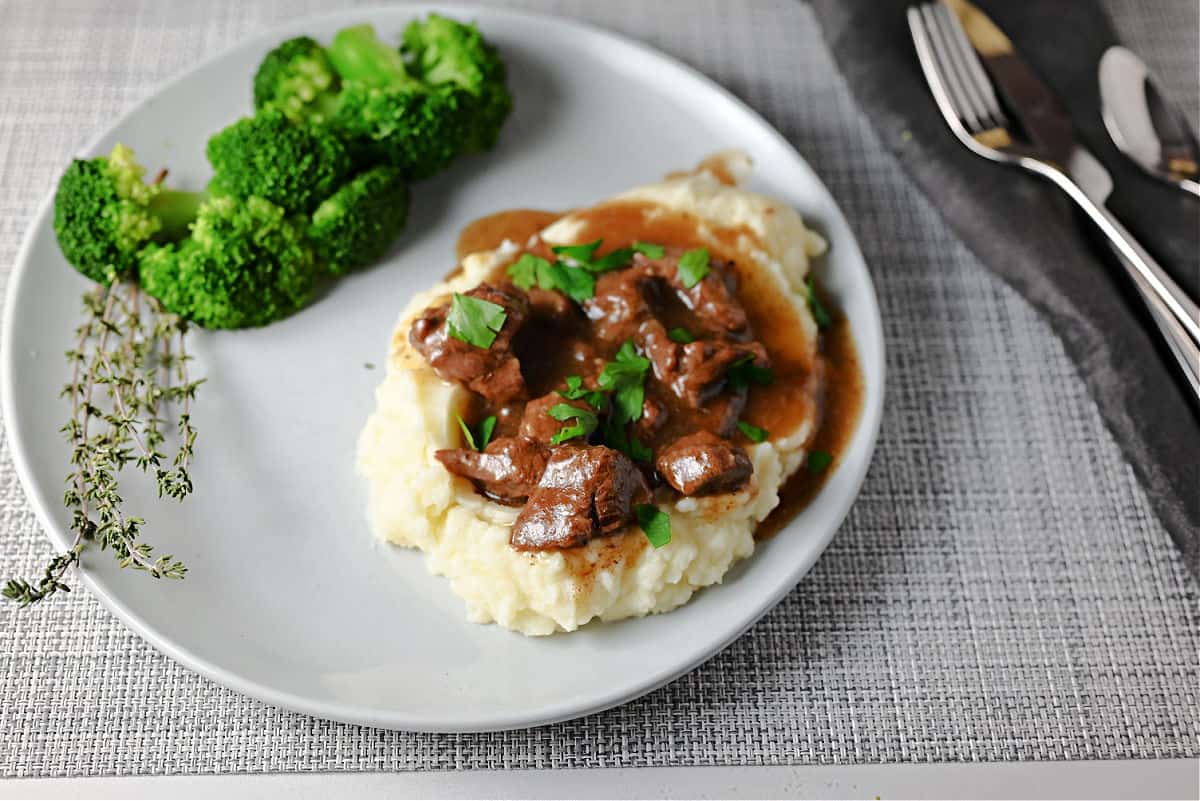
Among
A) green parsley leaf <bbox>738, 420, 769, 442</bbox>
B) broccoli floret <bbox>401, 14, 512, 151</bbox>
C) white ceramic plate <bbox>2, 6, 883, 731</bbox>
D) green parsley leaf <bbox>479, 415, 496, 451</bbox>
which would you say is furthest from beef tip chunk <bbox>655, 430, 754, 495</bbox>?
broccoli floret <bbox>401, 14, 512, 151</bbox>

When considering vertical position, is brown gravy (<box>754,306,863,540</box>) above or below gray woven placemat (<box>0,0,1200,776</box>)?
above

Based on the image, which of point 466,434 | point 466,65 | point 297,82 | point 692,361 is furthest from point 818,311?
point 297,82

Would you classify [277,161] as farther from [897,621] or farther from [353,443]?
[897,621]

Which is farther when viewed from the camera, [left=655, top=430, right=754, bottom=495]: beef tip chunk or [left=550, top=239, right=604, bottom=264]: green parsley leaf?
[left=550, top=239, right=604, bottom=264]: green parsley leaf

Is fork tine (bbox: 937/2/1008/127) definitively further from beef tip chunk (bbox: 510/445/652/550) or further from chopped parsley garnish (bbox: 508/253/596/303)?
beef tip chunk (bbox: 510/445/652/550)

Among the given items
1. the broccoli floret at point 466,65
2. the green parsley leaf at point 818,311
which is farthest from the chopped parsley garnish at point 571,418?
the broccoli floret at point 466,65
